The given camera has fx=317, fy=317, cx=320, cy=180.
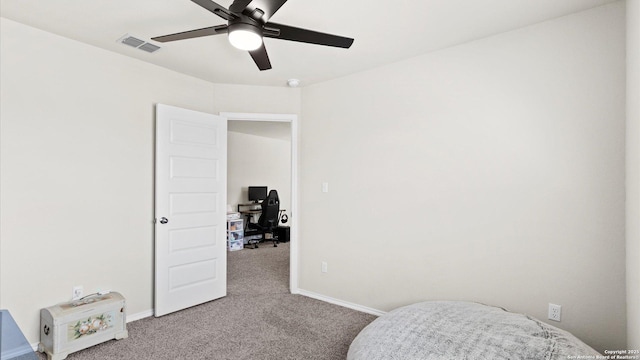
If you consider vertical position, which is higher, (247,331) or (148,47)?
(148,47)

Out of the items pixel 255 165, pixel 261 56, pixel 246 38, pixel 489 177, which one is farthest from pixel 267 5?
pixel 255 165

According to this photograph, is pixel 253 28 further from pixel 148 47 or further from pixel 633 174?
pixel 633 174

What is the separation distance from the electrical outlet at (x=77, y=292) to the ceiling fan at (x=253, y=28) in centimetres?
218

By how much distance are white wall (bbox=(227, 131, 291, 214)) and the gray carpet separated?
133 inches

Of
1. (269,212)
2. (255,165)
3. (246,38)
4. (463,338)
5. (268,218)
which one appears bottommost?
(463,338)

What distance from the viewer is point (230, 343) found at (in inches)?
101

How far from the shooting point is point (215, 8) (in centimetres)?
166

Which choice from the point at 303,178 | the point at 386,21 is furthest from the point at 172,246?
the point at 386,21

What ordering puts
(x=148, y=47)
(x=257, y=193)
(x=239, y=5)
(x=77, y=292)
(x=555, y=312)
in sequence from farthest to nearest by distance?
(x=257, y=193) → (x=148, y=47) → (x=77, y=292) → (x=555, y=312) → (x=239, y=5)

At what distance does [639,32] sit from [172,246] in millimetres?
3850

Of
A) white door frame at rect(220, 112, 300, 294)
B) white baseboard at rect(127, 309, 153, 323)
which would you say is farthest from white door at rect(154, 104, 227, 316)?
white door frame at rect(220, 112, 300, 294)

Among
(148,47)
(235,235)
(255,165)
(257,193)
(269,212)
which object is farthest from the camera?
(255,165)

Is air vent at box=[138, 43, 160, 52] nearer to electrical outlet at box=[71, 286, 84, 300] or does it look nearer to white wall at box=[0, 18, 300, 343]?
white wall at box=[0, 18, 300, 343]

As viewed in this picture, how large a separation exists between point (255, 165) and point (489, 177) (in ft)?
18.4
